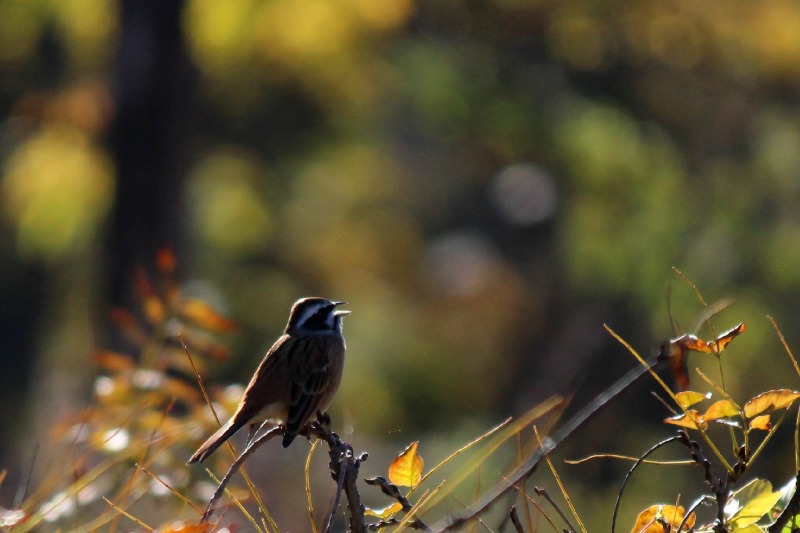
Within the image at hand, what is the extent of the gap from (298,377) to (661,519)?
1873mm

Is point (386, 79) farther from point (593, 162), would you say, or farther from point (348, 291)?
point (348, 291)

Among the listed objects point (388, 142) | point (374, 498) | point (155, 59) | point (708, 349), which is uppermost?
point (708, 349)

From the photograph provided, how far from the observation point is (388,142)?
14.5 m

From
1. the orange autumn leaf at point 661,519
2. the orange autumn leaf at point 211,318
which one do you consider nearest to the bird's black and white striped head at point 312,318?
the orange autumn leaf at point 211,318

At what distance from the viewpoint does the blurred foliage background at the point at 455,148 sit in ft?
24.9

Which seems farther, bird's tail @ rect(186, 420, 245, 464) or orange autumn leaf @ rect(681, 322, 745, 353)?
bird's tail @ rect(186, 420, 245, 464)

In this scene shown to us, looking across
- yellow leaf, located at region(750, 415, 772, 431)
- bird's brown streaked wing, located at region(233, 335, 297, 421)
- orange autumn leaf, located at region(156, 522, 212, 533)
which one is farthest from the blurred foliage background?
orange autumn leaf, located at region(156, 522, 212, 533)

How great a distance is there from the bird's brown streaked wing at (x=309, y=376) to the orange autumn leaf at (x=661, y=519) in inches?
58.8

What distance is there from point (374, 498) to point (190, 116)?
11.3 feet

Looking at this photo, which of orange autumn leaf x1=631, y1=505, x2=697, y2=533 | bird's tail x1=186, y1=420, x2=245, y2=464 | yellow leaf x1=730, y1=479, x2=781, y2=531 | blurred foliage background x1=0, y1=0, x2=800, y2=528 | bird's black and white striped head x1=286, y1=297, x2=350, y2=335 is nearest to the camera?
yellow leaf x1=730, y1=479, x2=781, y2=531

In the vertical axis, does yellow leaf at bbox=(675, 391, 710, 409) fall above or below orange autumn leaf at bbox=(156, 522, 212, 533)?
above

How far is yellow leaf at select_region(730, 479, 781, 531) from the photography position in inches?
56.2

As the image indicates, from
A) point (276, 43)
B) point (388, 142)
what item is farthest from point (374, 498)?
point (388, 142)

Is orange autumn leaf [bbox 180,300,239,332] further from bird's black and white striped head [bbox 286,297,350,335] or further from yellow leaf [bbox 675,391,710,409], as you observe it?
yellow leaf [bbox 675,391,710,409]
